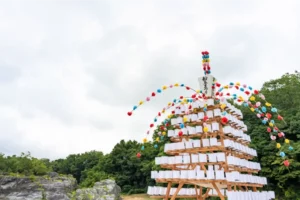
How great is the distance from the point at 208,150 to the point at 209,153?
15 cm

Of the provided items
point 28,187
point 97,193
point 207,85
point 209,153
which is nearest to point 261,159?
point 207,85

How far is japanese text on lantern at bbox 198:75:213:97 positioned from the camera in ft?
43.0

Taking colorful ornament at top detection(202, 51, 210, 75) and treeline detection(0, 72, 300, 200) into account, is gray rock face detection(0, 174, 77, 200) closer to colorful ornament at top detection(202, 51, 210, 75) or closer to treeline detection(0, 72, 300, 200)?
treeline detection(0, 72, 300, 200)

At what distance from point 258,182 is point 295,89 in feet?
63.4

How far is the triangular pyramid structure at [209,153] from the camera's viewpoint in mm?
11359

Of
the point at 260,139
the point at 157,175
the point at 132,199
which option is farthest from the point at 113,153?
the point at 157,175

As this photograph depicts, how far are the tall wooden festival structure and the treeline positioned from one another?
1.85 meters

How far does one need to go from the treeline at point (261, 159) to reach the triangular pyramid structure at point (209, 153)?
1.79m

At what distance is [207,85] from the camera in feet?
43.3

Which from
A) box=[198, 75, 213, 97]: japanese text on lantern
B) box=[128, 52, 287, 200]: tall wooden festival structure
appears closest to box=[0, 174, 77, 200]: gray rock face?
box=[128, 52, 287, 200]: tall wooden festival structure

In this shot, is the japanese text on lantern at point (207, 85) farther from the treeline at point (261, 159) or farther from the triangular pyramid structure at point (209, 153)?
the treeline at point (261, 159)

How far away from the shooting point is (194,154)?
12.0 metres

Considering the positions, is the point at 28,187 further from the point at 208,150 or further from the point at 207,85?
the point at 207,85

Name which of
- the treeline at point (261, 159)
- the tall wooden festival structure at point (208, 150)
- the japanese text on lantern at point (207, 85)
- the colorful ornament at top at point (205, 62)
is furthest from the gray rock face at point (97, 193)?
the colorful ornament at top at point (205, 62)
